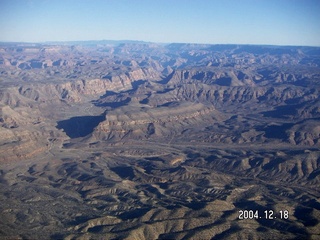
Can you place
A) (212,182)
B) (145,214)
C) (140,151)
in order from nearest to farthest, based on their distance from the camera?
1. (145,214)
2. (212,182)
3. (140,151)

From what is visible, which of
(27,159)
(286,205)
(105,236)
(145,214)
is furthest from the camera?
(27,159)

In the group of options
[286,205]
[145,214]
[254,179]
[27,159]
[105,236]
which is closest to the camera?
[105,236]

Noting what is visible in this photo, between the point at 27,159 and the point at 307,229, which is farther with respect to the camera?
the point at 27,159

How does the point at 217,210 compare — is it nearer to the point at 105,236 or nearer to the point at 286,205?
the point at 286,205

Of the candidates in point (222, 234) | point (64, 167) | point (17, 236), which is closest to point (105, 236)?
point (17, 236)

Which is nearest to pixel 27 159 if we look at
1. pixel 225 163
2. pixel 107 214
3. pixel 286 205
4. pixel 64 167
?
pixel 64 167

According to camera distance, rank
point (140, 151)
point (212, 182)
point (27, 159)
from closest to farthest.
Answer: point (212, 182)
point (27, 159)
point (140, 151)

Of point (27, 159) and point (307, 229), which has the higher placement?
point (307, 229)

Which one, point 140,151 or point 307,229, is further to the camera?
point 140,151

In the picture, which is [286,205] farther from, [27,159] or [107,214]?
[27,159]
